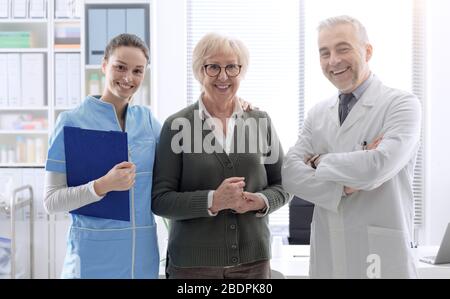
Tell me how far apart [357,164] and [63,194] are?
2.15 ft

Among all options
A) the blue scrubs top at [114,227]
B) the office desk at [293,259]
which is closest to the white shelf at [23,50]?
the office desk at [293,259]

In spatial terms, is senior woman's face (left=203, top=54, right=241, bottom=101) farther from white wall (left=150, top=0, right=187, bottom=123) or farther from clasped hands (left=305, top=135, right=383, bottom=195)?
white wall (left=150, top=0, right=187, bottom=123)

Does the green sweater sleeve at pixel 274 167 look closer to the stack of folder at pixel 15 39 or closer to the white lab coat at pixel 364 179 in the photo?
the white lab coat at pixel 364 179

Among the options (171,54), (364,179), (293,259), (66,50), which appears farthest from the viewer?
(171,54)

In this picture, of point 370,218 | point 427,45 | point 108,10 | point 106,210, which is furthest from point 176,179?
point 427,45

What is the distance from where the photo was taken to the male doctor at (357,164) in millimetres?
1005

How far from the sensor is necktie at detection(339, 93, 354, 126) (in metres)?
1.12

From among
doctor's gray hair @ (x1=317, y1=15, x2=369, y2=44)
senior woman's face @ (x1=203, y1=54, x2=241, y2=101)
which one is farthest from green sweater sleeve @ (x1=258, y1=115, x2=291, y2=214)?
doctor's gray hair @ (x1=317, y1=15, x2=369, y2=44)

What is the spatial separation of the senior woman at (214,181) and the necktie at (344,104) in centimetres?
20

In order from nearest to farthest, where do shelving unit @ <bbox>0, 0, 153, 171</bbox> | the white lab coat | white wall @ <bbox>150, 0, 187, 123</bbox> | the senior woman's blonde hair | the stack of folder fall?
the white lab coat < the senior woman's blonde hair < shelving unit @ <bbox>0, 0, 153, 171</bbox> < the stack of folder < white wall @ <bbox>150, 0, 187, 123</bbox>

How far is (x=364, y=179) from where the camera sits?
100 cm

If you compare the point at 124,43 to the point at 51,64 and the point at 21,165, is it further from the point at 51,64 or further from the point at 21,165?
the point at 21,165

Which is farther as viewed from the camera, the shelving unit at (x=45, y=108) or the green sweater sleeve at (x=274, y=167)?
the shelving unit at (x=45, y=108)

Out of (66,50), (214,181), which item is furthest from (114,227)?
(66,50)
